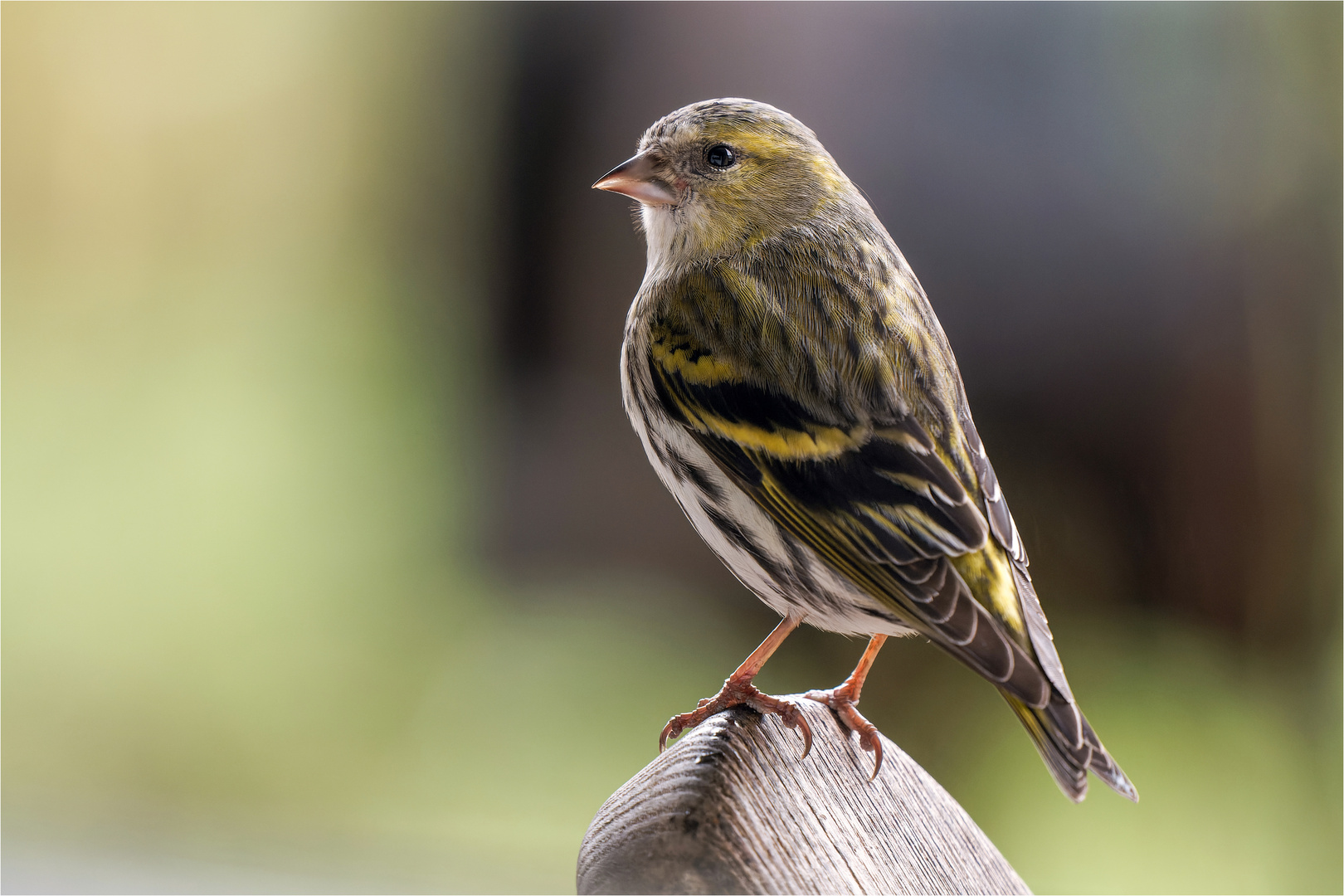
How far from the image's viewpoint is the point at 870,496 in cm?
106

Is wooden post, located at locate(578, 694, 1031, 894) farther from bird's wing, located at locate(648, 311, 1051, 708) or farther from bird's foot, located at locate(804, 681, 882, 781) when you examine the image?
bird's wing, located at locate(648, 311, 1051, 708)

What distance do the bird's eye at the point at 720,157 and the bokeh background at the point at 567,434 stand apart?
117 cm

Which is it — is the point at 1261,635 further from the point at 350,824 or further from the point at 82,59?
the point at 82,59

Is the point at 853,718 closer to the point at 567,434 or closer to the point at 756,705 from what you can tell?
the point at 756,705

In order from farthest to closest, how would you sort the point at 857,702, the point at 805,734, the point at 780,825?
the point at 857,702 < the point at 805,734 < the point at 780,825

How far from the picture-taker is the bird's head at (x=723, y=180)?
133 centimetres

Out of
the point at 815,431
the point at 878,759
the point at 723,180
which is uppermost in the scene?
the point at 723,180

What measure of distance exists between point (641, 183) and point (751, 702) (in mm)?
674

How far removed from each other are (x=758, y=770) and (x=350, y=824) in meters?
2.04

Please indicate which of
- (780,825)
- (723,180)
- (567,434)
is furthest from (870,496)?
(567,434)

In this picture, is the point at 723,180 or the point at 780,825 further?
the point at 723,180

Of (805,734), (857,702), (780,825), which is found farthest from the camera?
(857,702)

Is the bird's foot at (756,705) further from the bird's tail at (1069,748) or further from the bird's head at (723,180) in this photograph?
the bird's head at (723,180)

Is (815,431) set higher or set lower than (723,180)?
lower
